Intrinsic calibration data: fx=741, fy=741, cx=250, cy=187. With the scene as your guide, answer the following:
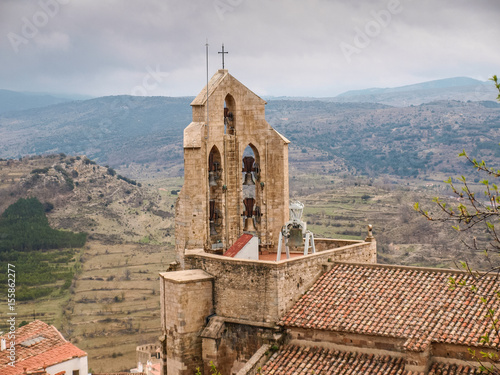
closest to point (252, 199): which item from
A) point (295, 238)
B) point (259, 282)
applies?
point (295, 238)

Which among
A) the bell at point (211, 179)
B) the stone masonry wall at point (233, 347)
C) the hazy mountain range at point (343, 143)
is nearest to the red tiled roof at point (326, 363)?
the stone masonry wall at point (233, 347)

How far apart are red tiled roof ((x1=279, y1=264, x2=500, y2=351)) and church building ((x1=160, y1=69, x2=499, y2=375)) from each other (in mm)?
27

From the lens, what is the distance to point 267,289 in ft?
55.1

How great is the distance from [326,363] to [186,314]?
363 centimetres

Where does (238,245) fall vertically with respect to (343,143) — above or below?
above

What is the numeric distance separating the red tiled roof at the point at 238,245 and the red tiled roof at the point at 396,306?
256cm

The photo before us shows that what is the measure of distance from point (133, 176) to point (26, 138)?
45228mm

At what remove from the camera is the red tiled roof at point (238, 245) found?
19348 millimetres

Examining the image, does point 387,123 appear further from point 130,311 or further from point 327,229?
point 130,311

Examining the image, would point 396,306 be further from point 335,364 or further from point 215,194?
point 215,194

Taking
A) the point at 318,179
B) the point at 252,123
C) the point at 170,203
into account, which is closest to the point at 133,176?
the point at 318,179

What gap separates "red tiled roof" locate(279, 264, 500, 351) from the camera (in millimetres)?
14789

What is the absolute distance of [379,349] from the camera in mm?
15445

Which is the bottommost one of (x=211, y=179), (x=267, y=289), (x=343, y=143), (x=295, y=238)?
(x=343, y=143)
